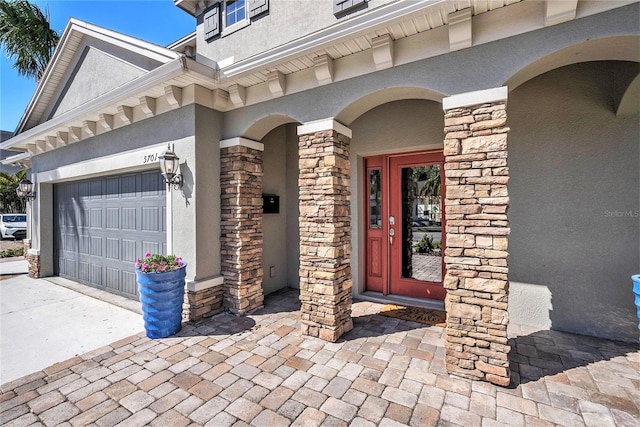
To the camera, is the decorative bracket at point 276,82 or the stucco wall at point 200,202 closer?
the decorative bracket at point 276,82

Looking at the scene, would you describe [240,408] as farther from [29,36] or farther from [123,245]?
[29,36]

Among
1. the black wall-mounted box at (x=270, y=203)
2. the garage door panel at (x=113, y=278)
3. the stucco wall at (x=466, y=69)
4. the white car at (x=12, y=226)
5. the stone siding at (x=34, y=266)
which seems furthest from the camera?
the white car at (x=12, y=226)

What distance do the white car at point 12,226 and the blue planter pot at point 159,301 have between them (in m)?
16.3

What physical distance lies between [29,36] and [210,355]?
12.3m

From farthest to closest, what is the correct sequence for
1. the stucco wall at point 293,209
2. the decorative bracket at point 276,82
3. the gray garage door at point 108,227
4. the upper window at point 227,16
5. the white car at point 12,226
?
1. the white car at point 12,226
2. the stucco wall at point 293,209
3. the gray garage door at point 108,227
4. the upper window at point 227,16
5. the decorative bracket at point 276,82

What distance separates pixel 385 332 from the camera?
3.66 metres

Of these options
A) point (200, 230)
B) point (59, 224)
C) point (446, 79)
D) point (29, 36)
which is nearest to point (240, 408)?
point (200, 230)

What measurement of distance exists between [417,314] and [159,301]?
3.49m

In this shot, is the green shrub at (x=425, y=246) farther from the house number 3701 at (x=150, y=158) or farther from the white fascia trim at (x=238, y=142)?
the house number 3701 at (x=150, y=158)

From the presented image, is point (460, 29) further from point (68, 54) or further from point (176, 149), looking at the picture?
point (68, 54)

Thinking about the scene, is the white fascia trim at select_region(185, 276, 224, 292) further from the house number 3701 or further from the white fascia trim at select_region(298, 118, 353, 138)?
the white fascia trim at select_region(298, 118, 353, 138)

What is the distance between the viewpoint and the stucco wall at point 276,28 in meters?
3.96

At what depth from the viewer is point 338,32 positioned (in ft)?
10.0

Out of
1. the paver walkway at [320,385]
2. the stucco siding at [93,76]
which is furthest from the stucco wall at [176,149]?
the paver walkway at [320,385]
